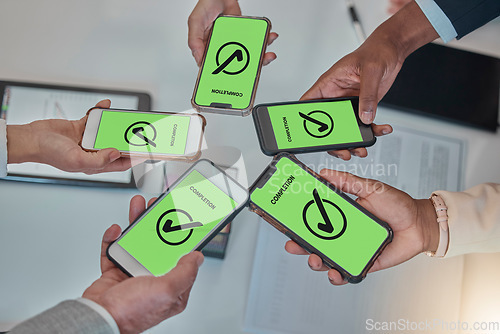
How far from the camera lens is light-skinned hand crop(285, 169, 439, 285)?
724mm

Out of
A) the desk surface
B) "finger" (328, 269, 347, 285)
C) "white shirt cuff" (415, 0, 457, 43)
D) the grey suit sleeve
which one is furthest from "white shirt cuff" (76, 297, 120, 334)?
"white shirt cuff" (415, 0, 457, 43)

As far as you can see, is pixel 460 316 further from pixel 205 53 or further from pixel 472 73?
pixel 205 53

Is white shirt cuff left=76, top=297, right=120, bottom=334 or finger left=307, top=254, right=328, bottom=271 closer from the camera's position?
white shirt cuff left=76, top=297, right=120, bottom=334

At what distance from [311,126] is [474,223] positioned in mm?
348

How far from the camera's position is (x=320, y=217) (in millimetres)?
719

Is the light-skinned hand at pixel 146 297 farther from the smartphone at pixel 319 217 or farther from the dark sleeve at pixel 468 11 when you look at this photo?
the dark sleeve at pixel 468 11

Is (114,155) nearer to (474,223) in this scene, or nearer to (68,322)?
(68,322)

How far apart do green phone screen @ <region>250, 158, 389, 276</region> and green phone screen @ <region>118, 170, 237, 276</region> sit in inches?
3.1

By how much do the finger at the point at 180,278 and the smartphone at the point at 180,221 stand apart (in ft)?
0.34

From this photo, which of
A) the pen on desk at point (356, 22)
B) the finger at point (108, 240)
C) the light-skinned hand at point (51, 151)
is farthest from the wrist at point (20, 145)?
the pen on desk at point (356, 22)

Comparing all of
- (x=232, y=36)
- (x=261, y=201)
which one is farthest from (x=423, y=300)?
(x=232, y=36)

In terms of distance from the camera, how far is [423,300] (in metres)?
0.80

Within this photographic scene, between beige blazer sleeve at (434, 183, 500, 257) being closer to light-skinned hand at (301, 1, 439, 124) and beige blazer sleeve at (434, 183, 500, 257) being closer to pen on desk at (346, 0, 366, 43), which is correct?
light-skinned hand at (301, 1, 439, 124)

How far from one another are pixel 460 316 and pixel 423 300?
78 mm
